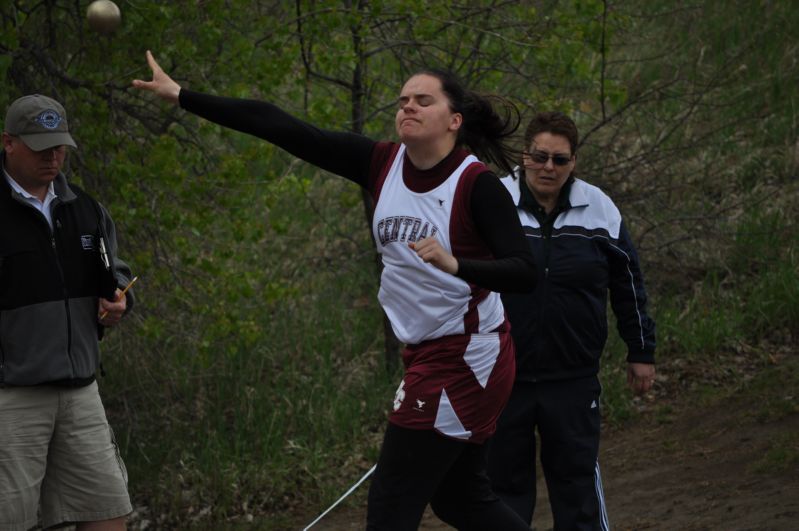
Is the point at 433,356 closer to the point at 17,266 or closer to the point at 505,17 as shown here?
the point at 17,266

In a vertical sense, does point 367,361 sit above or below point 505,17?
below

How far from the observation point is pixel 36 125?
4.44m

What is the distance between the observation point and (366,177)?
163 inches

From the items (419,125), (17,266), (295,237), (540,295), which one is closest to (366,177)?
(419,125)

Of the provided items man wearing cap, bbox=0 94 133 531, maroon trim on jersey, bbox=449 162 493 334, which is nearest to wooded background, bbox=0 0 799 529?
man wearing cap, bbox=0 94 133 531

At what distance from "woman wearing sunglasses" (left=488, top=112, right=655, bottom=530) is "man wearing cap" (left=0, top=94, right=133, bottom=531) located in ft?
5.31

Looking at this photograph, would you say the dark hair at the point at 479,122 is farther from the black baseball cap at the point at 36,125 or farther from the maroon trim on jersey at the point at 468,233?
the black baseball cap at the point at 36,125

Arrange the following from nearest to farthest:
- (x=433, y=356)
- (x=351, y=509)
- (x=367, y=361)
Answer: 1. (x=433, y=356)
2. (x=351, y=509)
3. (x=367, y=361)

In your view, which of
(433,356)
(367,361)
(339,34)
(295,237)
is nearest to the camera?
(433,356)

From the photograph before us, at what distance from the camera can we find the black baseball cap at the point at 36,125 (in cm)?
443

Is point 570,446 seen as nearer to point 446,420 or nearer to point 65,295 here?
point 446,420

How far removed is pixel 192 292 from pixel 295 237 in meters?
2.62

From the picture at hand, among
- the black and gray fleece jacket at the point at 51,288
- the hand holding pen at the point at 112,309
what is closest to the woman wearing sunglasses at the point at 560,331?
the hand holding pen at the point at 112,309

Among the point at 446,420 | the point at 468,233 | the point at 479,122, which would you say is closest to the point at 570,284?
the point at 479,122
